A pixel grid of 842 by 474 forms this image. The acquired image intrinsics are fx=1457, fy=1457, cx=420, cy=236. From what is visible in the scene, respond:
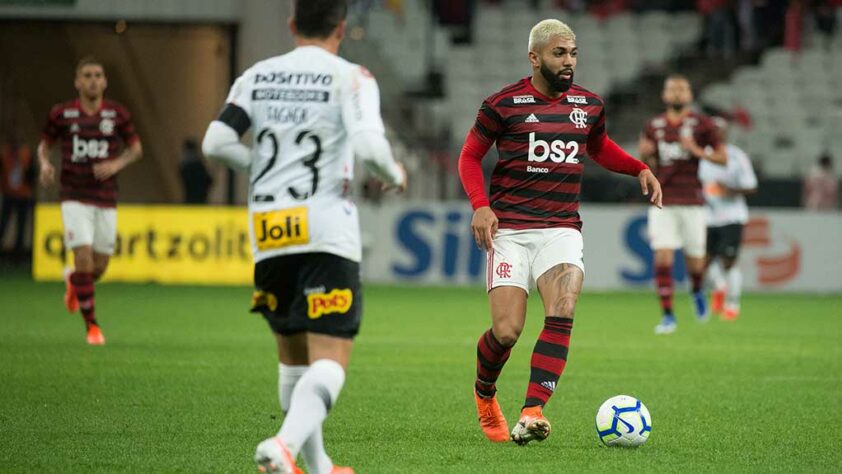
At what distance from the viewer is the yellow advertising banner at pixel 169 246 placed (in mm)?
20812

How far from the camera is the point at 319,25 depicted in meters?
5.37

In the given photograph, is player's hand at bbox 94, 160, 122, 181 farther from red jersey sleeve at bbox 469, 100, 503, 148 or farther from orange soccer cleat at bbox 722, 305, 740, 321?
orange soccer cleat at bbox 722, 305, 740, 321

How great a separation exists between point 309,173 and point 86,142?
728cm

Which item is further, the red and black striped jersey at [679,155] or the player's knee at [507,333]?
the red and black striped jersey at [679,155]

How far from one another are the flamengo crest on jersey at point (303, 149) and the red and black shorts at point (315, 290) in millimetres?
49

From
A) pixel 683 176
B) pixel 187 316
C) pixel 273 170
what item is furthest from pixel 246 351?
pixel 273 170

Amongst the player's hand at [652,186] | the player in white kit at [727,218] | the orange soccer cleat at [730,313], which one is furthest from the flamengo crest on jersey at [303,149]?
the player in white kit at [727,218]

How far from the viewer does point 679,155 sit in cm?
1416

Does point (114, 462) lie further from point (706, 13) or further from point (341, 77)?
point (706, 13)

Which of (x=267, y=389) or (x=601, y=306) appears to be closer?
(x=267, y=389)

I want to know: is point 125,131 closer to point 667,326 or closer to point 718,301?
point 667,326

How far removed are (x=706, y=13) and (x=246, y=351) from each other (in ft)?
56.4

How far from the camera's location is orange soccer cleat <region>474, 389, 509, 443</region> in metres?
7.27

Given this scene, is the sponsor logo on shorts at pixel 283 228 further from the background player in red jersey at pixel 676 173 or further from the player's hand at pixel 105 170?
the background player in red jersey at pixel 676 173
